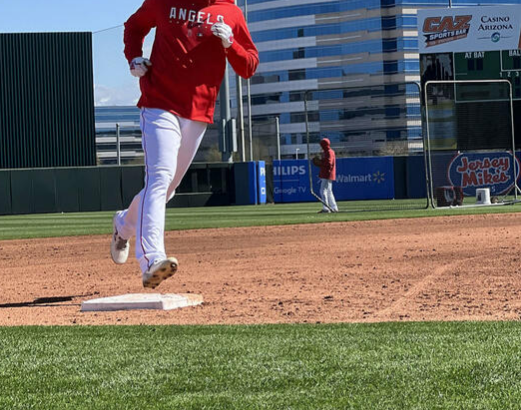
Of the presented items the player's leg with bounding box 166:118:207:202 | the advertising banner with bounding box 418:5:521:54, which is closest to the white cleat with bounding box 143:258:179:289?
the player's leg with bounding box 166:118:207:202

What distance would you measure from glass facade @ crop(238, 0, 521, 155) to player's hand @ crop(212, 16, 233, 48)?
75.7 meters

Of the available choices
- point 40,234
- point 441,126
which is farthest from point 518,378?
point 441,126

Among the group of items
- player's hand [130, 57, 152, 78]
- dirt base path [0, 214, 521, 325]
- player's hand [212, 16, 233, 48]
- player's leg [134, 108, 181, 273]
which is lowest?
dirt base path [0, 214, 521, 325]

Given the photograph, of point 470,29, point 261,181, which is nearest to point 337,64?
point 261,181

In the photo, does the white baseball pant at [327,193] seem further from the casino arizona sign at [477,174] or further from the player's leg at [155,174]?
the player's leg at [155,174]

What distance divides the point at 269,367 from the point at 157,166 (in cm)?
208

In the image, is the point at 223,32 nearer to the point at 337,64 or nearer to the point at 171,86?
the point at 171,86

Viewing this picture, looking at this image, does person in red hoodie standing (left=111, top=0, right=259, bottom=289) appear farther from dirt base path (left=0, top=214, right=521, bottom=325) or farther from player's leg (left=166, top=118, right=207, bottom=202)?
dirt base path (left=0, top=214, right=521, bottom=325)

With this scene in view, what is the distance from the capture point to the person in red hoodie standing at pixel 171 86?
233 inches

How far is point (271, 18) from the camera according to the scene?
100812mm

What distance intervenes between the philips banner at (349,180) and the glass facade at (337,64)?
47743mm

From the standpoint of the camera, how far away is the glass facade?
8781 centimetres

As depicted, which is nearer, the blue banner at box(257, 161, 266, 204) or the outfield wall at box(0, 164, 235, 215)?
the outfield wall at box(0, 164, 235, 215)

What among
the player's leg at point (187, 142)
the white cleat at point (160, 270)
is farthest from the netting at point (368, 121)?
the white cleat at point (160, 270)
